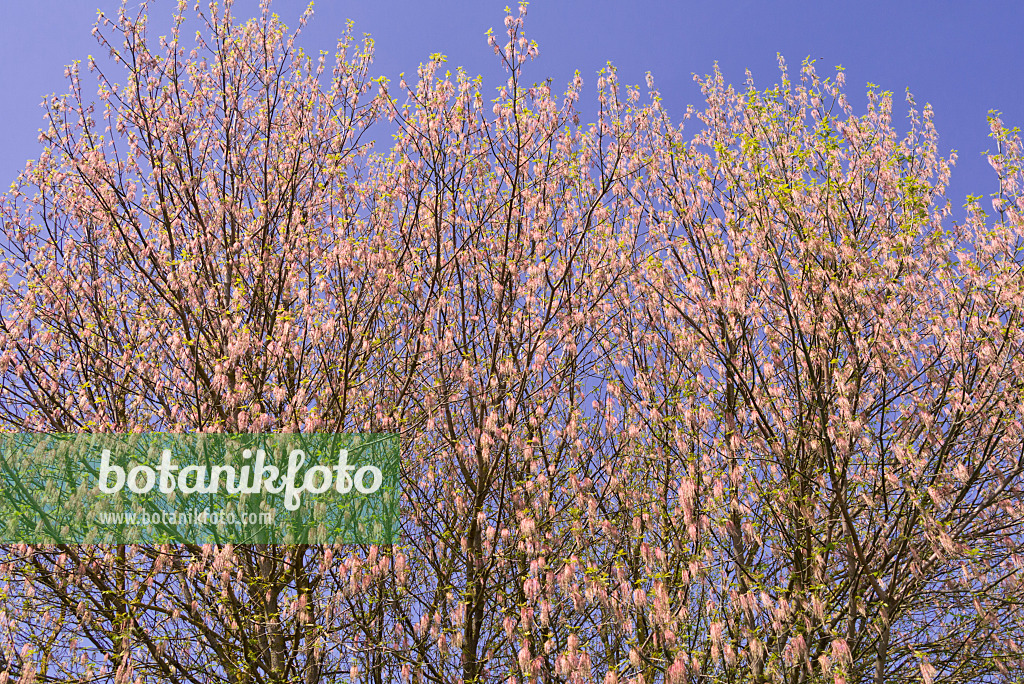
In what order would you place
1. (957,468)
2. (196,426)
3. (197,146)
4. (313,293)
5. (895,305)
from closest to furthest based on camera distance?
1. (957,468)
2. (895,305)
3. (196,426)
4. (313,293)
5. (197,146)

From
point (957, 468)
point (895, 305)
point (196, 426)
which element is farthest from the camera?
point (196, 426)

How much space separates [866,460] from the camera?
7836 millimetres

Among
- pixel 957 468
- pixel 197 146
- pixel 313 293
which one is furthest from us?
pixel 197 146

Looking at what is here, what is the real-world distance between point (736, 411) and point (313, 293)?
492cm

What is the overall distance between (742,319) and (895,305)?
142 cm

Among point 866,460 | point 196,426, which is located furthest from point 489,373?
point 866,460

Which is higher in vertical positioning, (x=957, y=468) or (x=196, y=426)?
(x=196, y=426)

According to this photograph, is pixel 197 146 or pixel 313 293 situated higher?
pixel 197 146

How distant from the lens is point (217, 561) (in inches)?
259

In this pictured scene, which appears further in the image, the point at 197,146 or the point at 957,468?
the point at 197,146

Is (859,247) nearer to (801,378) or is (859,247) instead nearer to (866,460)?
(801,378)

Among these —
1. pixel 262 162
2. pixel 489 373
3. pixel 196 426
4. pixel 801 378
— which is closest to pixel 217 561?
pixel 196 426

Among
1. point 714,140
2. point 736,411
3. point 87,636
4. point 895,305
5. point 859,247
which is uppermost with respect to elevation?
point 714,140

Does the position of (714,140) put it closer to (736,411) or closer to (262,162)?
(736,411)
